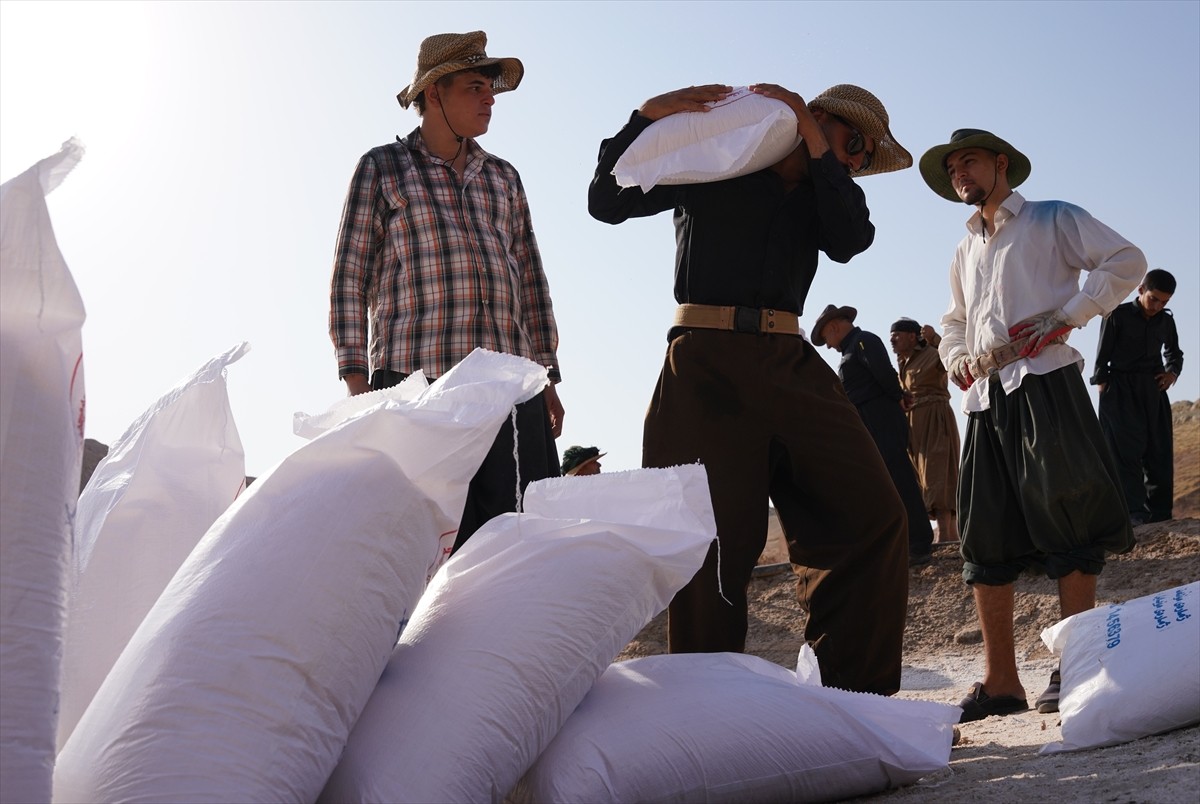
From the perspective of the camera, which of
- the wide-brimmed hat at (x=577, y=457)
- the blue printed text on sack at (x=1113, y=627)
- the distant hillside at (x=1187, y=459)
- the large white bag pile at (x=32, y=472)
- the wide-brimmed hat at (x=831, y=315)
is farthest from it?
the distant hillside at (x=1187, y=459)

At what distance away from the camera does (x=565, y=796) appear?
1960 millimetres

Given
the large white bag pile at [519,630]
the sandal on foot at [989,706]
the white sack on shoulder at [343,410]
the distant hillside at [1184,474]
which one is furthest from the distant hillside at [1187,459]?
the white sack on shoulder at [343,410]

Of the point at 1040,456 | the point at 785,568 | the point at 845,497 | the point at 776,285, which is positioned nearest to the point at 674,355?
the point at 776,285

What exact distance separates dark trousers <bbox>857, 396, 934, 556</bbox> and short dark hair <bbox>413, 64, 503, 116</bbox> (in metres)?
4.19

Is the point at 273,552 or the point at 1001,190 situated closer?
the point at 273,552

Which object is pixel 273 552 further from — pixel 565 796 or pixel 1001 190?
pixel 1001 190

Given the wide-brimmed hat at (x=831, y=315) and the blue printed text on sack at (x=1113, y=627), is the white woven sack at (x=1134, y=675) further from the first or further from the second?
the wide-brimmed hat at (x=831, y=315)

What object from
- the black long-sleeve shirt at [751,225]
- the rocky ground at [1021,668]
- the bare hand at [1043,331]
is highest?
the black long-sleeve shirt at [751,225]

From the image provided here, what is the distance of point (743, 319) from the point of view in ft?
10.2

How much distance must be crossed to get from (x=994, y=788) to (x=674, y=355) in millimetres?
1351

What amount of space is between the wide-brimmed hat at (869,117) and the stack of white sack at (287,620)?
1.62 metres

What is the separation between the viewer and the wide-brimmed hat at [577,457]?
21.5ft

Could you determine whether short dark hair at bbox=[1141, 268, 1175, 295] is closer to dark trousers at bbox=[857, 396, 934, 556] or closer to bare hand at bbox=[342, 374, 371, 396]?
dark trousers at bbox=[857, 396, 934, 556]

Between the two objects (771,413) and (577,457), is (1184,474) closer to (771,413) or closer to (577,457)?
(577,457)
